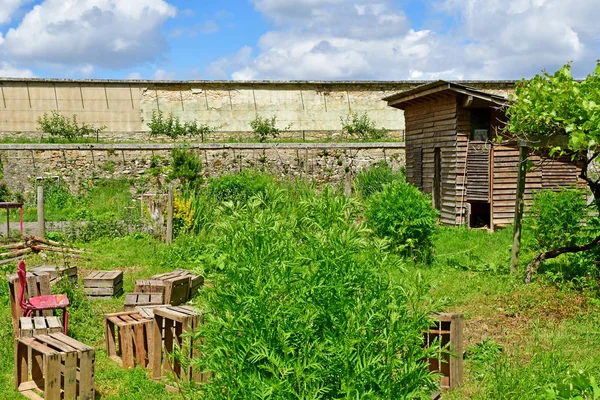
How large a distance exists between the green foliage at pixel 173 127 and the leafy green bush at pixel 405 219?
15.6 metres

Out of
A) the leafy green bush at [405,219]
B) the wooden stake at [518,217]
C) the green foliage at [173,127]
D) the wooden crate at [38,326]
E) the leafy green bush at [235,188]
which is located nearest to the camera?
the wooden crate at [38,326]

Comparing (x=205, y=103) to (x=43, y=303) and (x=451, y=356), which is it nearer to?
(x=43, y=303)

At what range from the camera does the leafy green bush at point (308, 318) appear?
310 centimetres

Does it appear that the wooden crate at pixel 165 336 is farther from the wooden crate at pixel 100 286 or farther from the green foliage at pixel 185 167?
the green foliage at pixel 185 167

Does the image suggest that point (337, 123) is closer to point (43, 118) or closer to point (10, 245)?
point (43, 118)

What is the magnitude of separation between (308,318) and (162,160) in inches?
785

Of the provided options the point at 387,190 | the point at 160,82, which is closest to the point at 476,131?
the point at 387,190

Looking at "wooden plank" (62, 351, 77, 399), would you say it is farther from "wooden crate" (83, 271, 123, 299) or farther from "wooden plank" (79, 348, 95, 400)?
"wooden crate" (83, 271, 123, 299)

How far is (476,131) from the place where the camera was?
15.9 metres

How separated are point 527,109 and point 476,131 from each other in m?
7.92

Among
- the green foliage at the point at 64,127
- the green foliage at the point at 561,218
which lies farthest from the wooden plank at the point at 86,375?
the green foliage at the point at 64,127

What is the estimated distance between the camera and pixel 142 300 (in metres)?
7.25

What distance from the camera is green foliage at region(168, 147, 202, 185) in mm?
20281

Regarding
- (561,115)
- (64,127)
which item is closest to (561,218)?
(561,115)
